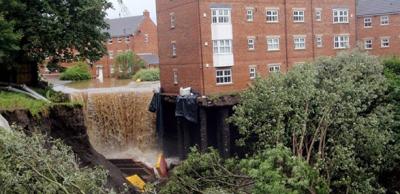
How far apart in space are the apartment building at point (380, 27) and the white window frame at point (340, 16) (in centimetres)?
1010

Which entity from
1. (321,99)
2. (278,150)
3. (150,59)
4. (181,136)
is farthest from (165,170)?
(150,59)

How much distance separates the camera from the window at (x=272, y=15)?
3906cm

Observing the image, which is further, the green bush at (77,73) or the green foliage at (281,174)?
the green bush at (77,73)

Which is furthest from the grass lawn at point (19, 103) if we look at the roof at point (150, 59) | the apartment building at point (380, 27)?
the roof at point (150, 59)

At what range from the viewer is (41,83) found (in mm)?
29750

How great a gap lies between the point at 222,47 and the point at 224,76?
210cm

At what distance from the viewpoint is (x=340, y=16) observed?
44062 mm

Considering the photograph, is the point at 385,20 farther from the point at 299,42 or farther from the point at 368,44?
the point at 299,42

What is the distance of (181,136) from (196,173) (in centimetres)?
1710

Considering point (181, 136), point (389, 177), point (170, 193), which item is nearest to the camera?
point (170, 193)

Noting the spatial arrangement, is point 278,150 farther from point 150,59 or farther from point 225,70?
point 150,59

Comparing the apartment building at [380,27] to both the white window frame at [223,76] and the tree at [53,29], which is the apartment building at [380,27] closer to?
the white window frame at [223,76]

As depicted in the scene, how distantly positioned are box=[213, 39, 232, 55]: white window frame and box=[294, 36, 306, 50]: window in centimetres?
714

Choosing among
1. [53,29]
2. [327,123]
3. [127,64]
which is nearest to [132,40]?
[127,64]
